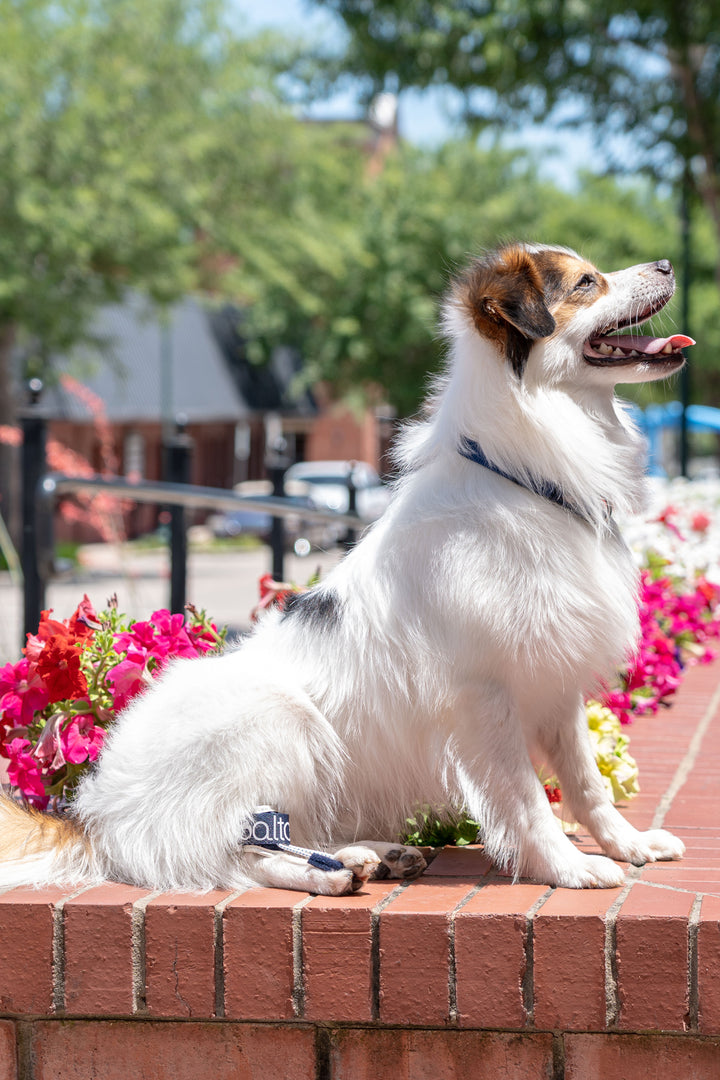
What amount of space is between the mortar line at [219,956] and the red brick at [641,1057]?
732mm

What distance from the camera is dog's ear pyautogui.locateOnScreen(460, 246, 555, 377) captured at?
2.80 m

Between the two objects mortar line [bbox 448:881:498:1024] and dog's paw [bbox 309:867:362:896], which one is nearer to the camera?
mortar line [bbox 448:881:498:1024]

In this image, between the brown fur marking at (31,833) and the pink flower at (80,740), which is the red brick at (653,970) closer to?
the brown fur marking at (31,833)

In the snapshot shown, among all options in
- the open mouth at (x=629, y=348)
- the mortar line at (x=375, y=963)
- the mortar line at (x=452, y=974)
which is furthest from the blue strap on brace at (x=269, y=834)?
the open mouth at (x=629, y=348)

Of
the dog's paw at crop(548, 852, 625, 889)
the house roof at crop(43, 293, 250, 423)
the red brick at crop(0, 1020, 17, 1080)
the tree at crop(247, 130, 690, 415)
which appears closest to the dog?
the dog's paw at crop(548, 852, 625, 889)

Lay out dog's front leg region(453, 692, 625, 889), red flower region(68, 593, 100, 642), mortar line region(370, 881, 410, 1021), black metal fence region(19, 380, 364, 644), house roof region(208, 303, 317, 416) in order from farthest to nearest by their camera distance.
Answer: house roof region(208, 303, 317, 416), black metal fence region(19, 380, 364, 644), red flower region(68, 593, 100, 642), dog's front leg region(453, 692, 625, 889), mortar line region(370, 881, 410, 1021)

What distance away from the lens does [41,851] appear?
2928 millimetres

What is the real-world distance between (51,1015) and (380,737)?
95 centimetres

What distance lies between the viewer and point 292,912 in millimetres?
2600

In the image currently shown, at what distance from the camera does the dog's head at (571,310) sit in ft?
9.29

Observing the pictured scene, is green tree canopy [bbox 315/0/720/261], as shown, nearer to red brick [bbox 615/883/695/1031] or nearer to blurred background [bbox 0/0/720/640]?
blurred background [bbox 0/0/720/640]

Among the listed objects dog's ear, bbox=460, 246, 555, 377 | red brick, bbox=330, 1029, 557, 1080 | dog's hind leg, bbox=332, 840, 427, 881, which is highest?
dog's ear, bbox=460, 246, 555, 377

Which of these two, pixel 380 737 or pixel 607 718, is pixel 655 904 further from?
pixel 607 718

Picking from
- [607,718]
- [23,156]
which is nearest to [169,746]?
[607,718]
